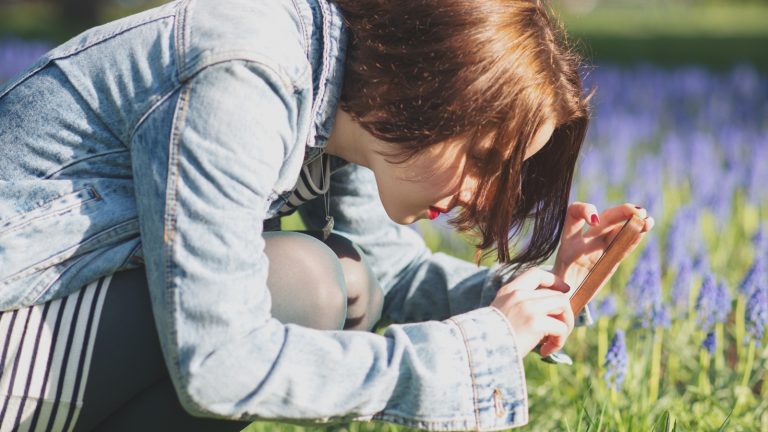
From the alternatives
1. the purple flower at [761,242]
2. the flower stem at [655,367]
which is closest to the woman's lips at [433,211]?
the flower stem at [655,367]

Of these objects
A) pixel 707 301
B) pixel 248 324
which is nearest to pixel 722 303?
pixel 707 301

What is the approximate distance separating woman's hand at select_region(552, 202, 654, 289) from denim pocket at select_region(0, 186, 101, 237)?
0.98 m

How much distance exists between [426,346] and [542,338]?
0.25 meters

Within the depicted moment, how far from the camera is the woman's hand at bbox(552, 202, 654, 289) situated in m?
2.02

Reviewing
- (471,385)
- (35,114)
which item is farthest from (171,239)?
(471,385)

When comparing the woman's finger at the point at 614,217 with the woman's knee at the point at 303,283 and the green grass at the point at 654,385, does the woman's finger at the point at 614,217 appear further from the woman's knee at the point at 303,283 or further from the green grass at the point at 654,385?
the woman's knee at the point at 303,283

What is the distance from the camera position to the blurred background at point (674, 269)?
2.17 metres

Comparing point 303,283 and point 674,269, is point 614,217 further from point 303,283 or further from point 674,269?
point 674,269

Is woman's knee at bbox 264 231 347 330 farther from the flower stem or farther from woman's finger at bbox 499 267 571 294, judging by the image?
the flower stem

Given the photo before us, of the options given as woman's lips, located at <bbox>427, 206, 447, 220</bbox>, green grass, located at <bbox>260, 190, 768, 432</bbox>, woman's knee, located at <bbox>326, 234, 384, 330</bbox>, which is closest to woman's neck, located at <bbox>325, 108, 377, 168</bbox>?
woman's lips, located at <bbox>427, 206, 447, 220</bbox>

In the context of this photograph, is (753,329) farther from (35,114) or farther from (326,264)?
(35,114)

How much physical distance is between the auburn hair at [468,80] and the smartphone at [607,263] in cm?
24

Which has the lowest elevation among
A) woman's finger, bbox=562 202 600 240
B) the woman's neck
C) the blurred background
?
the blurred background

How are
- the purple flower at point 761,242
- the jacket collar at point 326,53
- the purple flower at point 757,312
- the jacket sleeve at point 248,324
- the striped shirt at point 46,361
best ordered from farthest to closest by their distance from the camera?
the purple flower at point 761,242 → the purple flower at point 757,312 → the jacket collar at point 326,53 → the striped shirt at point 46,361 → the jacket sleeve at point 248,324
